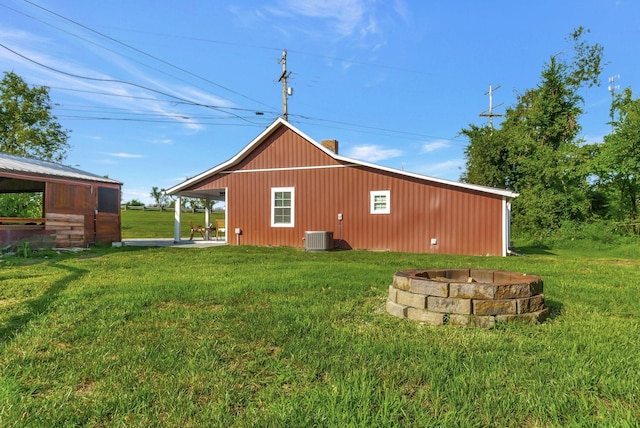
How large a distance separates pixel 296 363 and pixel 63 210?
40.6ft

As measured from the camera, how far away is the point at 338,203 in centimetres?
1405

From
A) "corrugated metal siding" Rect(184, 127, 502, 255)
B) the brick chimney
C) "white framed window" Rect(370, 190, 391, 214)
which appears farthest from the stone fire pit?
the brick chimney

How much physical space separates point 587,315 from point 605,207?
54.7 ft

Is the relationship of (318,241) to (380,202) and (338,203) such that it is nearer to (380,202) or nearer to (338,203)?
(338,203)

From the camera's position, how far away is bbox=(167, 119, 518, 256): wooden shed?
1246 cm

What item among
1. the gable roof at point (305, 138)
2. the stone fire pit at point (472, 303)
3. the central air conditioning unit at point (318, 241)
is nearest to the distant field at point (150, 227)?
the gable roof at point (305, 138)

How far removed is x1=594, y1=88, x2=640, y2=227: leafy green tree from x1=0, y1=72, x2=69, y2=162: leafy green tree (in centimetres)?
3032

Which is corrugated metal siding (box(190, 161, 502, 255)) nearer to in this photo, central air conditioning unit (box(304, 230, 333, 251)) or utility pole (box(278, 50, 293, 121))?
central air conditioning unit (box(304, 230, 333, 251))

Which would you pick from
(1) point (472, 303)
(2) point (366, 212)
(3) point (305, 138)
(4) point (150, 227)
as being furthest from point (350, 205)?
(4) point (150, 227)

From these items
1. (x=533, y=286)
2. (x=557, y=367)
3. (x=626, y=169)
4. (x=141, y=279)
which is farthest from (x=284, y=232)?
(x=626, y=169)

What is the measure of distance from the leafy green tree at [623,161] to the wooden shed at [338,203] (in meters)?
6.80

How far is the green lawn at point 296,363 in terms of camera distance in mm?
2164

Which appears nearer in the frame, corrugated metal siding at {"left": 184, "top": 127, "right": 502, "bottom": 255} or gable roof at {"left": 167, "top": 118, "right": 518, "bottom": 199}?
gable roof at {"left": 167, "top": 118, "right": 518, "bottom": 199}

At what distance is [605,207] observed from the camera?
57.3ft
